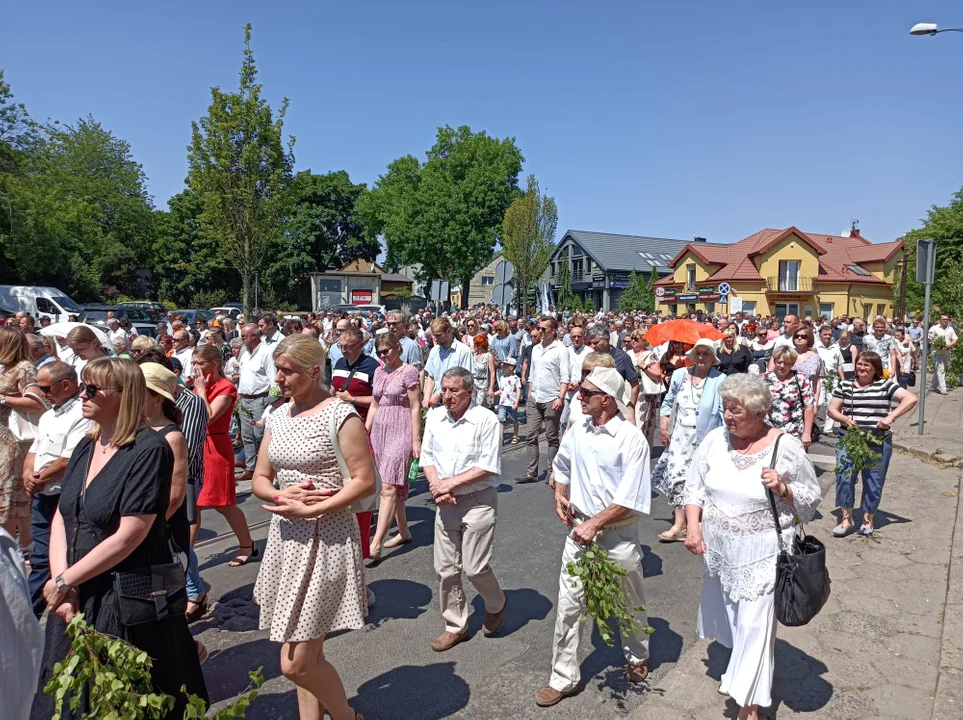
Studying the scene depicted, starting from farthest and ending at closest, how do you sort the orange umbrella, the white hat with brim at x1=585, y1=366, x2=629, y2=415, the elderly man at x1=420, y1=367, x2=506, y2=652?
the orange umbrella, the elderly man at x1=420, y1=367, x2=506, y2=652, the white hat with brim at x1=585, y1=366, x2=629, y2=415

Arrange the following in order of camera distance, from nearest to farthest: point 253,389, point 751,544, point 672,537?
point 751,544
point 672,537
point 253,389

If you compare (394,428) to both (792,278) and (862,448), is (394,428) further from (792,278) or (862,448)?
(792,278)

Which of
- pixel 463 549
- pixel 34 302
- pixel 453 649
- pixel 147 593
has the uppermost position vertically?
pixel 34 302

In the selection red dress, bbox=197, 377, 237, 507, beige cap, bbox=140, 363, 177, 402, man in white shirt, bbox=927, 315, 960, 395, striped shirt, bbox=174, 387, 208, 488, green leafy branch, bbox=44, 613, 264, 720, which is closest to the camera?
green leafy branch, bbox=44, 613, 264, 720

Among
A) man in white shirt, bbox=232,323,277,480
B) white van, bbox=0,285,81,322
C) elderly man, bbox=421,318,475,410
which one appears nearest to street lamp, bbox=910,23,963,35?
elderly man, bbox=421,318,475,410

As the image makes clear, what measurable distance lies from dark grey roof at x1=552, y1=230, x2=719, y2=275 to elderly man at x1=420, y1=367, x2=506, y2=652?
6000cm

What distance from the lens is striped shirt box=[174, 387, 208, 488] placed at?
16.0 feet

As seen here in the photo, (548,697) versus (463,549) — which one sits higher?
(463,549)

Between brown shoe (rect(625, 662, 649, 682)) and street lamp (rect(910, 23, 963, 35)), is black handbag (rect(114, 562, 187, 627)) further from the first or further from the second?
street lamp (rect(910, 23, 963, 35))

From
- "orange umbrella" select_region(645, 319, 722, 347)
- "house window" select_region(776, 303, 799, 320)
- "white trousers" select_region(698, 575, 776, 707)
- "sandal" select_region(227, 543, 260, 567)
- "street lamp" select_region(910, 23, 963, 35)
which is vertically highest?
"street lamp" select_region(910, 23, 963, 35)

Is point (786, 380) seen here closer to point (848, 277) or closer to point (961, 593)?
point (961, 593)

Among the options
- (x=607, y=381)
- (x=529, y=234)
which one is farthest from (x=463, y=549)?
(x=529, y=234)

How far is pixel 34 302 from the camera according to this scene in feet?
91.9

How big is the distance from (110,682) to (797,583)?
3.01m
